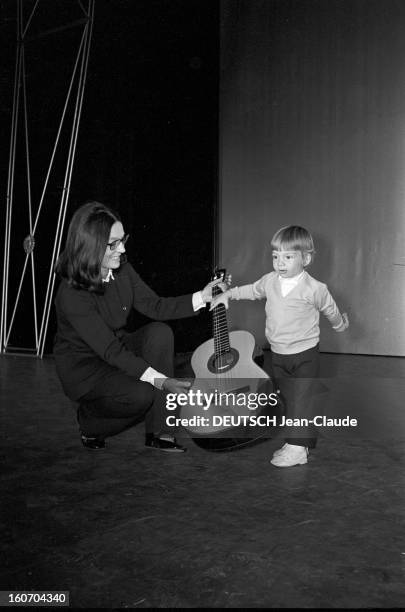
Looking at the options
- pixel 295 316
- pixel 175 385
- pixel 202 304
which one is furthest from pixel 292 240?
pixel 175 385

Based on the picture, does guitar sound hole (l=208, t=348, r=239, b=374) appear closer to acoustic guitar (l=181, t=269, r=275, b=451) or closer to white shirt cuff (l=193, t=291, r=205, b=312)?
acoustic guitar (l=181, t=269, r=275, b=451)

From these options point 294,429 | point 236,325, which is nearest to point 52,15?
point 236,325

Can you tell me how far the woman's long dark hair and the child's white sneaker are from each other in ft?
2.60

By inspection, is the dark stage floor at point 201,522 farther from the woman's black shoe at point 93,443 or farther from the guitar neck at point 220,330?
the guitar neck at point 220,330

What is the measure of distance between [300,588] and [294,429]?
89 cm

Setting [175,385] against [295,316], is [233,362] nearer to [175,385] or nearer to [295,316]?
[295,316]

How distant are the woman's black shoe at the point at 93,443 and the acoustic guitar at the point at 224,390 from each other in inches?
11.4

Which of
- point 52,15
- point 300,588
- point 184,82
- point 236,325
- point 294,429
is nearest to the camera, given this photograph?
point 300,588

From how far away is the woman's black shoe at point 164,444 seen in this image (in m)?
2.23

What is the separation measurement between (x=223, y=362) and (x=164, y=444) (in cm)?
34

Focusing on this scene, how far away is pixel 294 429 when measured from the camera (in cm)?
214

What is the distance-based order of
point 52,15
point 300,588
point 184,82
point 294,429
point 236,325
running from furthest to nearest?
point 236,325, point 184,82, point 52,15, point 294,429, point 300,588

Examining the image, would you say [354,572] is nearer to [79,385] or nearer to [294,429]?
[294,429]

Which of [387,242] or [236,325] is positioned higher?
[387,242]
